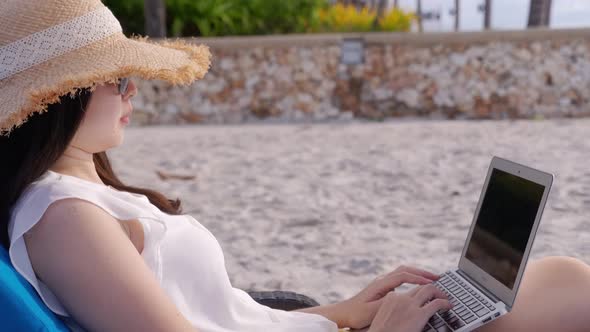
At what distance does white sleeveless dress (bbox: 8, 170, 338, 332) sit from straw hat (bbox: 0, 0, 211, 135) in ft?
0.54

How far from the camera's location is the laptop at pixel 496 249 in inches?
66.9

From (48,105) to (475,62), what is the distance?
10450 mm

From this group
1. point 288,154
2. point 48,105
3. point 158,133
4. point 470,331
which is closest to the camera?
point 48,105

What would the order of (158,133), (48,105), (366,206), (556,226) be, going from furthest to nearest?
(158,133) → (366,206) → (556,226) → (48,105)

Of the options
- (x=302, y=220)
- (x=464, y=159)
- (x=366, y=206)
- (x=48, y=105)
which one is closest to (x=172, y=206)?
(x=48, y=105)

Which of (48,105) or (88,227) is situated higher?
(48,105)

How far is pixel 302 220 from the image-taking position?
217 inches

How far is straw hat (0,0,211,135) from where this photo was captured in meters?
1.51

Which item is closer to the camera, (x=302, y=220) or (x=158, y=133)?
(x=302, y=220)

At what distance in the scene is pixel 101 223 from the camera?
1479mm

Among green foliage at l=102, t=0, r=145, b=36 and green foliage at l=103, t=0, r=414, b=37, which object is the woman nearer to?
green foliage at l=103, t=0, r=414, b=37

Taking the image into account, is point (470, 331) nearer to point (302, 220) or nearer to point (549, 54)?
point (302, 220)

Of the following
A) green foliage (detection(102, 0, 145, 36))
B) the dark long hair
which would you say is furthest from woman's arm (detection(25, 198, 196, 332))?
green foliage (detection(102, 0, 145, 36))

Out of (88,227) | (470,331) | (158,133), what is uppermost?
(88,227)
